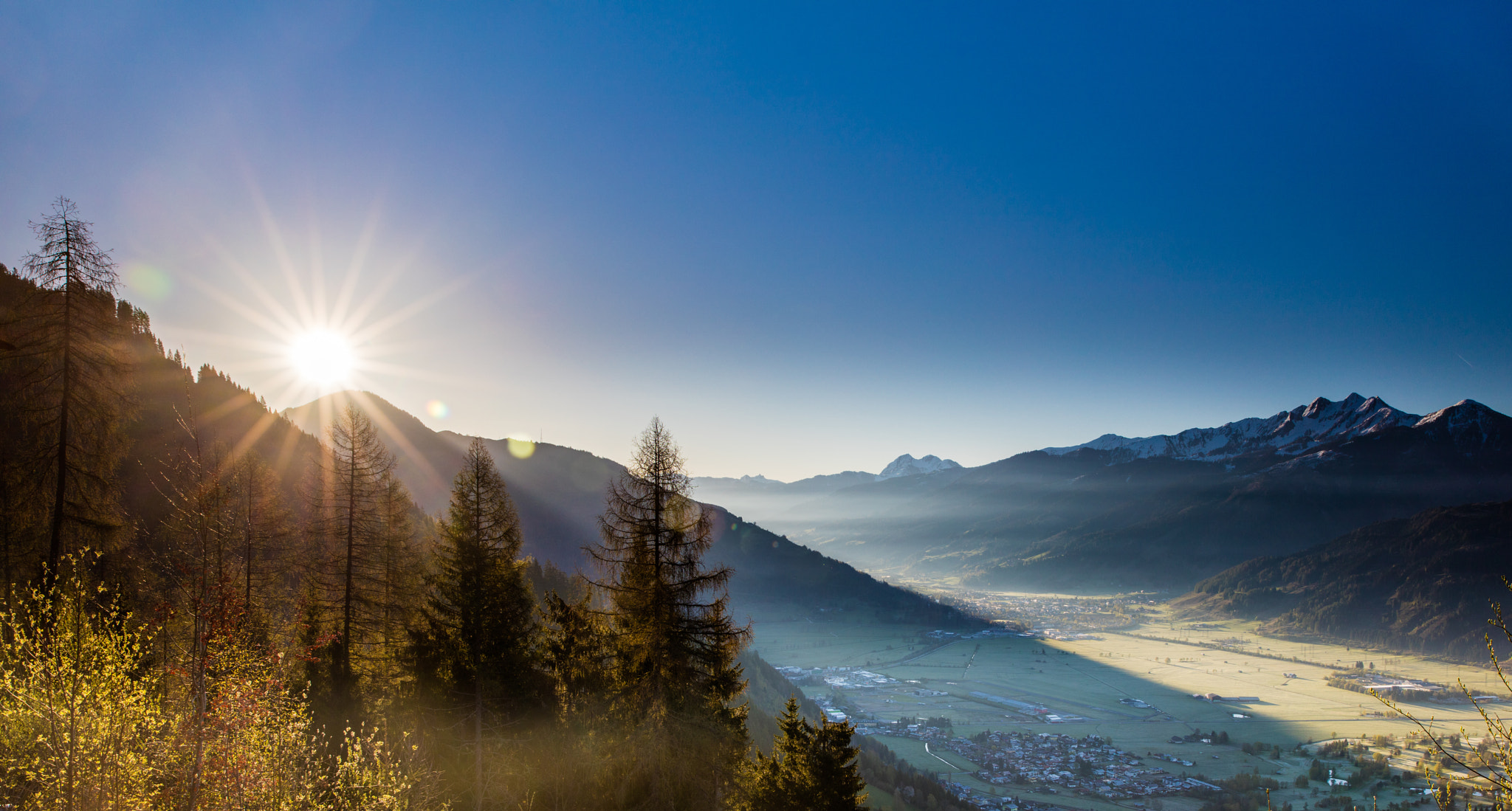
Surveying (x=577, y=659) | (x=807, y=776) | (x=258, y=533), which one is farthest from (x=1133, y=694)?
(x=258, y=533)

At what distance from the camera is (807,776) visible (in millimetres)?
22672

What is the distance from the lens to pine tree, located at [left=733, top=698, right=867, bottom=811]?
73.9 ft

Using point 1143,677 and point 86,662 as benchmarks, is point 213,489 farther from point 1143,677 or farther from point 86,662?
point 1143,677

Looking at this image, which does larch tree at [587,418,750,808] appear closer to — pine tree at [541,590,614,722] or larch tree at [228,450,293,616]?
pine tree at [541,590,614,722]

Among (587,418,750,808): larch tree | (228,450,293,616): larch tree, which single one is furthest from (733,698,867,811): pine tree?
(228,450,293,616): larch tree

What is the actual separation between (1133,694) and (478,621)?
6141 inches

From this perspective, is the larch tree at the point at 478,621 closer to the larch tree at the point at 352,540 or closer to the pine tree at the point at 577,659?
the pine tree at the point at 577,659

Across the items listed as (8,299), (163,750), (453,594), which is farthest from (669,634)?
(8,299)

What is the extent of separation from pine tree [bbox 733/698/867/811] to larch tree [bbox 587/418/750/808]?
2.93m

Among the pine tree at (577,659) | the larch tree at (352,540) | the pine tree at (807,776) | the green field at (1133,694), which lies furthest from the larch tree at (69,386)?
the green field at (1133,694)

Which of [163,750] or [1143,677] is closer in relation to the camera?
[163,750]

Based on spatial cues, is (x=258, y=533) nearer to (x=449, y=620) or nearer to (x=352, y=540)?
(x=352, y=540)

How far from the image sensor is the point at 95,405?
64.9ft

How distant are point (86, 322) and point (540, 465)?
614ft
